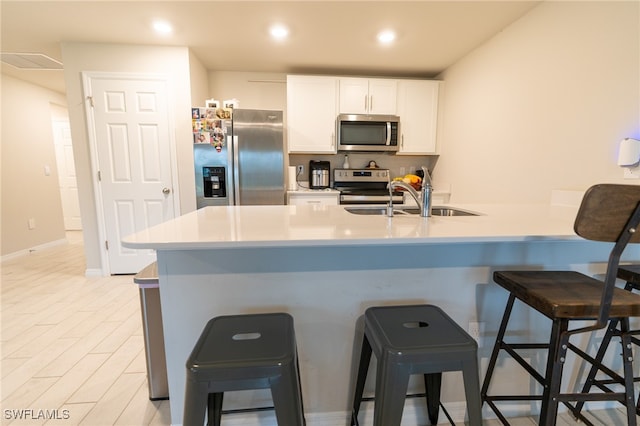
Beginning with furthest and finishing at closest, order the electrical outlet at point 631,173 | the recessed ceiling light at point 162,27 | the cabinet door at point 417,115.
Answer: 1. the cabinet door at point 417,115
2. the recessed ceiling light at point 162,27
3. the electrical outlet at point 631,173

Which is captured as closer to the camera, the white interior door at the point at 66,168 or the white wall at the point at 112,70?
the white wall at the point at 112,70

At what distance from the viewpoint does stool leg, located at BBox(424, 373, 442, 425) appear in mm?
1252

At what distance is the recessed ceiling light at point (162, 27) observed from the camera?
2.44 metres

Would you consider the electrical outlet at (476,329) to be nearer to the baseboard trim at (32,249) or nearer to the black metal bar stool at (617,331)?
the black metal bar stool at (617,331)

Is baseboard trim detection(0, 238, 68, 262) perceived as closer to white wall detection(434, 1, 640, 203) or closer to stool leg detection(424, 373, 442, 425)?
stool leg detection(424, 373, 442, 425)

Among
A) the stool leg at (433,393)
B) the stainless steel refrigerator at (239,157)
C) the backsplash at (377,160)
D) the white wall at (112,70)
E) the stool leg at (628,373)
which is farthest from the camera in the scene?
the backsplash at (377,160)

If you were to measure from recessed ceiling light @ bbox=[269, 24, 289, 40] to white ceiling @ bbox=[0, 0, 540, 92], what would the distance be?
0.21 feet

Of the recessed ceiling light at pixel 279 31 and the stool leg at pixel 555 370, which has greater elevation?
the recessed ceiling light at pixel 279 31

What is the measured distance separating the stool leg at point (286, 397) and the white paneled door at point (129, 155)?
9.40 feet

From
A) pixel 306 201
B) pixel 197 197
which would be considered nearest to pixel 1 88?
pixel 197 197

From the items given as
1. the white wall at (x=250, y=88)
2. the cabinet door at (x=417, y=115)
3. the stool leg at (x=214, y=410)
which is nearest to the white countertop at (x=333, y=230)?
the stool leg at (x=214, y=410)

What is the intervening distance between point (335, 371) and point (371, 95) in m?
3.10

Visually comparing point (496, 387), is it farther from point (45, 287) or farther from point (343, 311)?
point (45, 287)

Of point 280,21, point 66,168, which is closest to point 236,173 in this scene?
point 280,21
